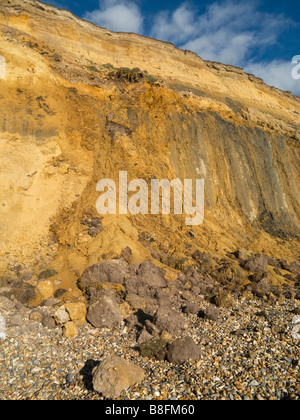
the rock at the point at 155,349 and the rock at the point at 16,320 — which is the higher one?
the rock at the point at 16,320

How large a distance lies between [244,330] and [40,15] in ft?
94.7

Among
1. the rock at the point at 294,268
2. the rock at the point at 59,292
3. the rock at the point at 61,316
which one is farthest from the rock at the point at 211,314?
the rock at the point at 294,268

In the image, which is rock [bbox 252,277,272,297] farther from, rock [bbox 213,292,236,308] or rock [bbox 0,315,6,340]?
rock [bbox 0,315,6,340]

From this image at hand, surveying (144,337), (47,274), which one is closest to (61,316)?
(47,274)

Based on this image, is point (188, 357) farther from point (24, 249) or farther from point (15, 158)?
point (15, 158)

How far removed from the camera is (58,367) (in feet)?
25.7

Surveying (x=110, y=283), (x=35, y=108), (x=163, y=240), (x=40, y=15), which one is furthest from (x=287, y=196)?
(x=40, y=15)

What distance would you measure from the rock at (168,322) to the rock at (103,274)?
2.75 metres

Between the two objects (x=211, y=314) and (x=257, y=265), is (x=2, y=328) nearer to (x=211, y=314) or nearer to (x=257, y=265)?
(x=211, y=314)

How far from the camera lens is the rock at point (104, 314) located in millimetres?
10078

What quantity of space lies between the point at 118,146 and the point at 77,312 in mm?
11353

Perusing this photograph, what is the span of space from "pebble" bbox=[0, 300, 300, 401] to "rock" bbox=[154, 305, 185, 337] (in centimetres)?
50

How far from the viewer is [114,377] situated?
6.68 meters

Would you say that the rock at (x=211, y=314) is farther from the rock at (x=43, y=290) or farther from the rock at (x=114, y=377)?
the rock at (x=43, y=290)
